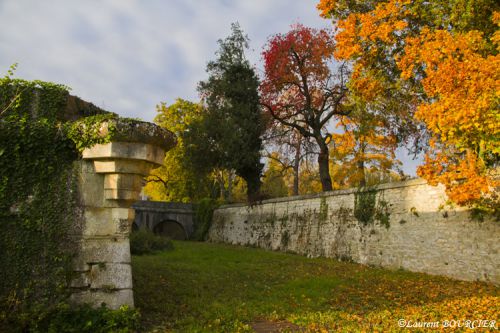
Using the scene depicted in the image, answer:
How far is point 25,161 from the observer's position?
527 cm

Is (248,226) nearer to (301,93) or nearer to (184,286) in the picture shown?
(301,93)

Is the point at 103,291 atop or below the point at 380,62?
below

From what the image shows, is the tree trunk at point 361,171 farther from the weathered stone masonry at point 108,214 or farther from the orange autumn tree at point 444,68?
the weathered stone masonry at point 108,214

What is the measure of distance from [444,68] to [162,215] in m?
22.8

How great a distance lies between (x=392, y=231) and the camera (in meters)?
13.2

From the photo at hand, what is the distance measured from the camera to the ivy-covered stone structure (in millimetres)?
5168

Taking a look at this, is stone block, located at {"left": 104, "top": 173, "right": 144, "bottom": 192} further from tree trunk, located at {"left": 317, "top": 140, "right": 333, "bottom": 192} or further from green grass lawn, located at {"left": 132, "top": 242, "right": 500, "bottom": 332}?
tree trunk, located at {"left": 317, "top": 140, "right": 333, "bottom": 192}

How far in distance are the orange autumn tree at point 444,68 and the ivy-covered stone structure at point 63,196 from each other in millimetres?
6825

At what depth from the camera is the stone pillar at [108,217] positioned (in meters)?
5.33

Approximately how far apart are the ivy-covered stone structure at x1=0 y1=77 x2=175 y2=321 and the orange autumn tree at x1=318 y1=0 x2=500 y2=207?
6825mm

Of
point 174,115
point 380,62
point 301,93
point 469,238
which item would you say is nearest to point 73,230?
point 469,238

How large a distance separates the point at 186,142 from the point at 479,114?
782 inches

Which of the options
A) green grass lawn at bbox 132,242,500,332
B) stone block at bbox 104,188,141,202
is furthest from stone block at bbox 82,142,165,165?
green grass lawn at bbox 132,242,500,332

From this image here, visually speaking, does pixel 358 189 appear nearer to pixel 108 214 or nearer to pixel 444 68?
pixel 444 68
